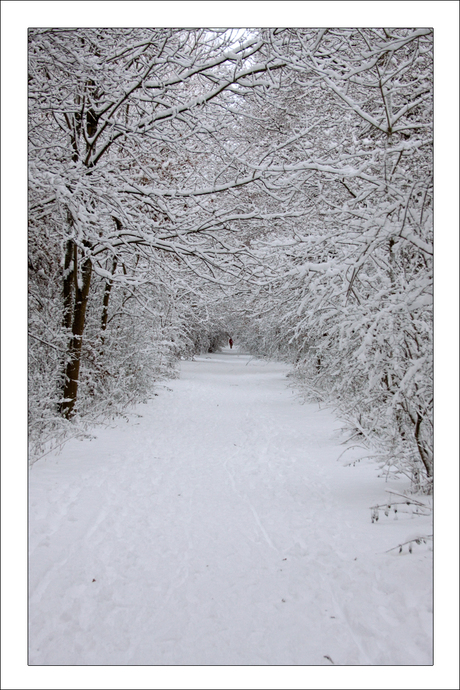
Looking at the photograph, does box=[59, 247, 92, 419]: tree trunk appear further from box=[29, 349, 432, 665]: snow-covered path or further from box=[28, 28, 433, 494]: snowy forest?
box=[29, 349, 432, 665]: snow-covered path

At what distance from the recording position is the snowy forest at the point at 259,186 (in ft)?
11.5

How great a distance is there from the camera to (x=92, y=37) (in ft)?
14.5

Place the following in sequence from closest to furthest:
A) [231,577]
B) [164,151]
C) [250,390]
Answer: [231,577] < [164,151] < [250,390]

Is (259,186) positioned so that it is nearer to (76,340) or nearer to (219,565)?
(76,340)

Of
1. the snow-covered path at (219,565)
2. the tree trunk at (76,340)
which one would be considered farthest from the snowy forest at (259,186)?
the snow-covered path at (219,565)

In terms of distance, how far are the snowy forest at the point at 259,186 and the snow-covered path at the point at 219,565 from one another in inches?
29.0

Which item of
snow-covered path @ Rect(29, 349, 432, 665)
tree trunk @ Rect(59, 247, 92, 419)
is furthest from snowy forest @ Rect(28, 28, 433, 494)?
snow-covered path @ Rect(29, 349, 432, 665)

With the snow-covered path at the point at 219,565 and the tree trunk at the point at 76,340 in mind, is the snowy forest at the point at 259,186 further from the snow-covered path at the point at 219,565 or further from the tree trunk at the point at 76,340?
the snow-covered path at the point at 219,565

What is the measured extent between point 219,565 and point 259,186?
436 centimetres

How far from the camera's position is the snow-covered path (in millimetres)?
2275
